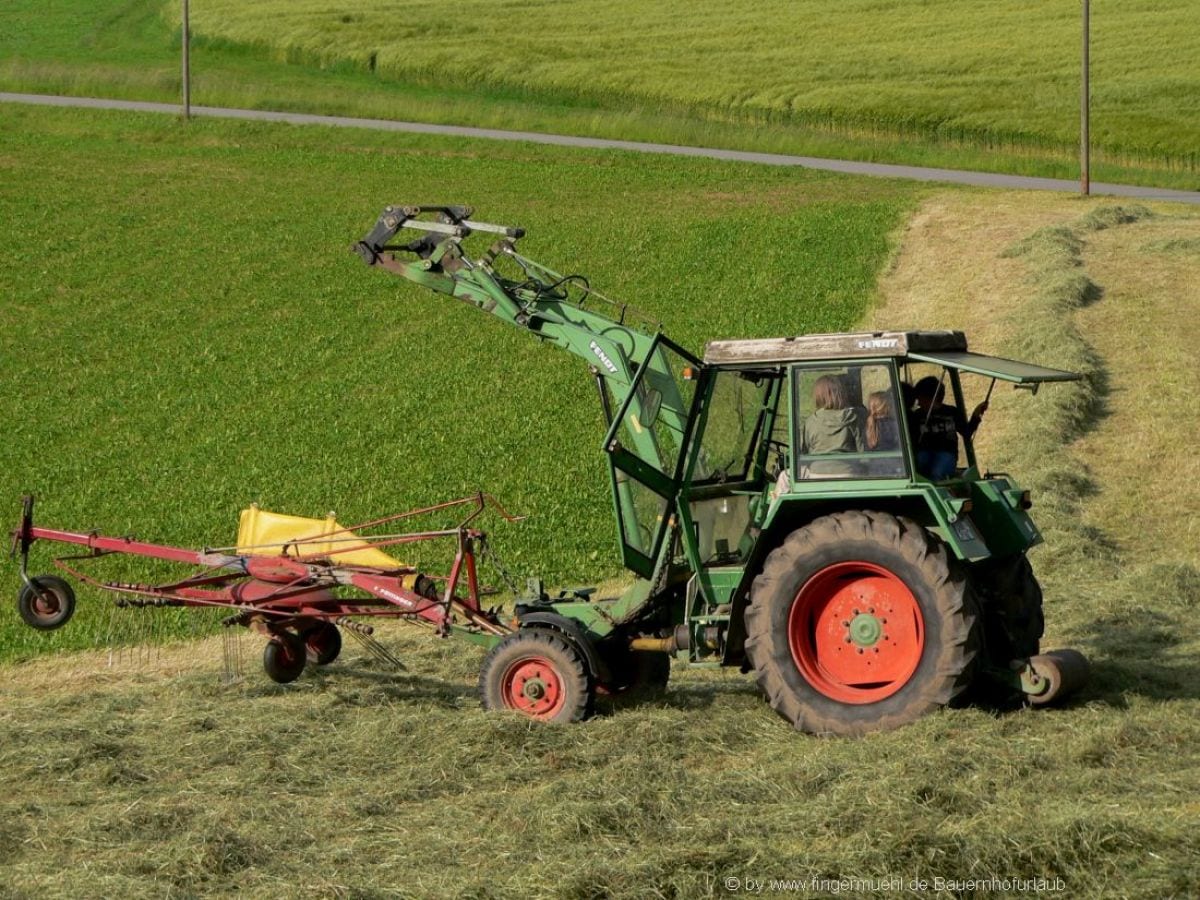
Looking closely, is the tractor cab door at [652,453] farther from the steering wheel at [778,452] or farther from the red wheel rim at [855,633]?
the red wheel rim at [855,633]

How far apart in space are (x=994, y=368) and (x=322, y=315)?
55.4 ft

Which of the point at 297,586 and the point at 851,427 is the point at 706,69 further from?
the point at 851,427

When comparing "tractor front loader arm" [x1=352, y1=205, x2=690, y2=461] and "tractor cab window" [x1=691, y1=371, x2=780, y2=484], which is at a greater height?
"tractor front loader arm" [x1=352, y1=205, x2=690, y2=461]

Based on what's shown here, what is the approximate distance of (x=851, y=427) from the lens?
9211 mm

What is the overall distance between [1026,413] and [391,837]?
12544mm

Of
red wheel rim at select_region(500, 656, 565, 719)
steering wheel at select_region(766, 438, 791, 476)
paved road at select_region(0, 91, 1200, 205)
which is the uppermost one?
paved road at select_region(0, 91, 1200, 205)

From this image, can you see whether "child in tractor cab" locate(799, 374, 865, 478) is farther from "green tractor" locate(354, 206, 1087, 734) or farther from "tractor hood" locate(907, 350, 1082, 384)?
"tractor hood" locate(907, 350, 1082, 384)

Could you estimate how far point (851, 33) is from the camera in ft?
187

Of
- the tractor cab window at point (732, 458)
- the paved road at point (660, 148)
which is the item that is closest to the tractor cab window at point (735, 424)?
the tractor cab window at point (732, 458)

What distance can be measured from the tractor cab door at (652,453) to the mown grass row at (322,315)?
429 centimetres

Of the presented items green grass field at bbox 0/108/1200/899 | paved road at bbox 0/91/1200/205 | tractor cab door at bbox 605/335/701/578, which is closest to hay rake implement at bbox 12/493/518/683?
green grass field at bbox 0/108/1200/899

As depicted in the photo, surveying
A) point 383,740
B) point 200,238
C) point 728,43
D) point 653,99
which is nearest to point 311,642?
point 383,740

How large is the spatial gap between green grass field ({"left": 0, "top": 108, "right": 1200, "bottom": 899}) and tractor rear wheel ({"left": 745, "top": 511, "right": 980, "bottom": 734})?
28cm

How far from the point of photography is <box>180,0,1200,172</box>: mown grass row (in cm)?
4622
